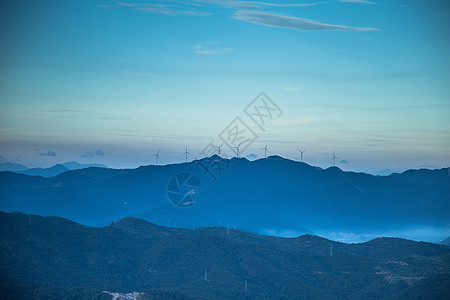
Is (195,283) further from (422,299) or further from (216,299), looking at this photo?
(422,299)

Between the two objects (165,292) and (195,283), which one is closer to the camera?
(165,292)

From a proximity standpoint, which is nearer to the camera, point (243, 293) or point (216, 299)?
point (216, 299)

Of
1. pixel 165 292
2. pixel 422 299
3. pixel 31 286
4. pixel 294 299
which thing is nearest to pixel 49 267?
pixel 31 286

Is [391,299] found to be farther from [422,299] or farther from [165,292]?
[165,292]

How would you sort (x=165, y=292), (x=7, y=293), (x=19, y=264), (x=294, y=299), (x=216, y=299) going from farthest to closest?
(x=294, y=299) < (x=19, y=264) < (x=216, y=299) < (x=165, y=292) < (x=7, y=293)

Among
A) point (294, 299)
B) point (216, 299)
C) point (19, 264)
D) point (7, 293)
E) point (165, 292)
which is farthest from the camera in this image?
point (294, 299)

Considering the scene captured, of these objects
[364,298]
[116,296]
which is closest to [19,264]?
[116,296]

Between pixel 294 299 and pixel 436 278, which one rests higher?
pixel 436 278

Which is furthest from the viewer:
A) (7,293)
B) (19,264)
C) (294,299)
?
(294,299)
